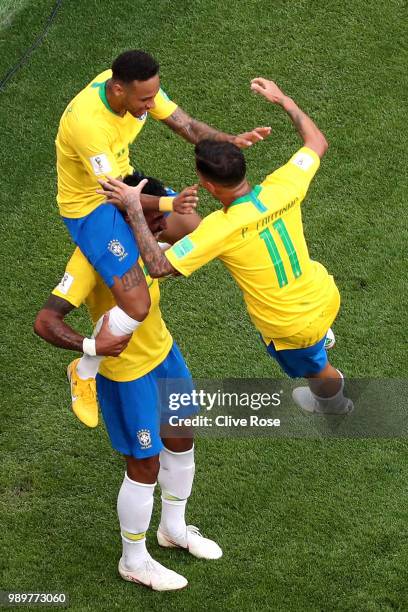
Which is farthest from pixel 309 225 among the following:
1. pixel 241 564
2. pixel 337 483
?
pixel 241 564

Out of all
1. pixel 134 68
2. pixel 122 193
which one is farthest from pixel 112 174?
pixel 134 68

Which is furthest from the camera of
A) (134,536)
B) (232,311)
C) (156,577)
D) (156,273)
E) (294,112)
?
(232,311)

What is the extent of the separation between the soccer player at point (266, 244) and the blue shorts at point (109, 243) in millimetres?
198

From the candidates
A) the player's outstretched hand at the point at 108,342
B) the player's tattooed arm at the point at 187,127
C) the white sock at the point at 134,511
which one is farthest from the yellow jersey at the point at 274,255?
the white sock at the point at 134,511

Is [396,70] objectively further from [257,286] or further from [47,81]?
[257,286]

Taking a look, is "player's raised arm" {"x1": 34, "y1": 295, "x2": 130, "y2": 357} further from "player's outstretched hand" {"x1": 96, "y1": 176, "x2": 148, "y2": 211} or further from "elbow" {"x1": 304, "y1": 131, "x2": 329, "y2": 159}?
"elbow" {"x1": 304, "y1": 131, "x2": 329, "y2": 159}

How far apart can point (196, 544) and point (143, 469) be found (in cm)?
79

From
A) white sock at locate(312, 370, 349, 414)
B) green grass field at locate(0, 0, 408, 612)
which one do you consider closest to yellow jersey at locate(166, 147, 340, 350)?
white sock at locate(312, 370, 349, 414)

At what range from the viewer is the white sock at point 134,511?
6658 mm

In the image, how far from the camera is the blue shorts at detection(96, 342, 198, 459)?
6.50 meters

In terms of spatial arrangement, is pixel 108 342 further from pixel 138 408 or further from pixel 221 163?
pixel 221 163

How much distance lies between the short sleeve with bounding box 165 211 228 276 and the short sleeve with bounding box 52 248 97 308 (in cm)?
45

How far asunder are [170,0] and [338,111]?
2.00m

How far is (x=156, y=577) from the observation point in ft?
22.9
